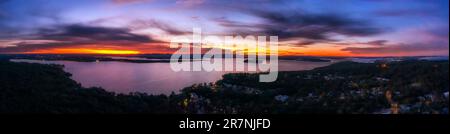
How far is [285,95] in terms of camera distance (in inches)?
183

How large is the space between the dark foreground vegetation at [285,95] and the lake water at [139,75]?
0.46ft

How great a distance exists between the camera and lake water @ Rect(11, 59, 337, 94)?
16.6ft

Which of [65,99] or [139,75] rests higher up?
[139,75]

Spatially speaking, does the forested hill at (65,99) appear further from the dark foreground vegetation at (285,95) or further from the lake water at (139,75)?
the lake water at (139,75)

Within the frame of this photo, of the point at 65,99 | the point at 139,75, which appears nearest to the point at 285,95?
the point at 139,75

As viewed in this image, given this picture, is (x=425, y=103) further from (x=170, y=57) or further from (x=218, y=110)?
(x=170, y=57)

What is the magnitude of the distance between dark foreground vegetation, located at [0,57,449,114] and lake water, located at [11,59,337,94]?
0.14 metres

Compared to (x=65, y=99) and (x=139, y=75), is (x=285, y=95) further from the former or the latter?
(x=65, y=99)

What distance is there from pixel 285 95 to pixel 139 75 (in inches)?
98.7

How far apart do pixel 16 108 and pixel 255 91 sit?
9.34ft

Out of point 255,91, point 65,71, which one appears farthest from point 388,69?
point 65,71

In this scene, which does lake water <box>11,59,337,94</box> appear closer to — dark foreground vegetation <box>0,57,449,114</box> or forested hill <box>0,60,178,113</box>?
dark foreground vegetation <box>0,57,449,114</box>
